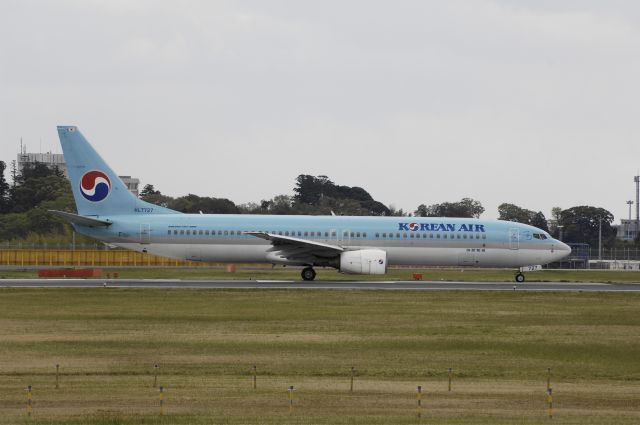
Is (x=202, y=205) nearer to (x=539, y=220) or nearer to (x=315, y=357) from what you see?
(x=539, y=220)

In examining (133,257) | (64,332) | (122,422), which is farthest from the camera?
(133,257)

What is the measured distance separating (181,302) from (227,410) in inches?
910

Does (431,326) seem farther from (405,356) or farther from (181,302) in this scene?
(181,302)

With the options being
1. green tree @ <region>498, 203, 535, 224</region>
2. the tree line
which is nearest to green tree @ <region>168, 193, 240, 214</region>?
the tree line

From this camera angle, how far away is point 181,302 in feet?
137

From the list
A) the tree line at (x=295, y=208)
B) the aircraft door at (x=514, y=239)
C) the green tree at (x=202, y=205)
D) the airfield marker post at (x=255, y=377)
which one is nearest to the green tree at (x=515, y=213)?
the tree line at (x=295, y=208)

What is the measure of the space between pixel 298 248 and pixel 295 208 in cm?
6688

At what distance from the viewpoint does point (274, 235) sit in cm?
5519

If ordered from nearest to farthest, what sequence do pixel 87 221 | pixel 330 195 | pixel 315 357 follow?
1. pixel 315 357
2. pixel 87 221
3. pixel 330 195

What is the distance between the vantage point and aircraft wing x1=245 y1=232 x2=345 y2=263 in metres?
54.8

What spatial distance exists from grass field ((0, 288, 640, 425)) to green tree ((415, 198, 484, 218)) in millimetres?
98599

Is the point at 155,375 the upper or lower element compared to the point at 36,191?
lower

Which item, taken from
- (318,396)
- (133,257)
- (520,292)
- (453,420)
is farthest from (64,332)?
(133,257)

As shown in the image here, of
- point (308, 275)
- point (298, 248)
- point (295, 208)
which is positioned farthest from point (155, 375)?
point (295, 208)
